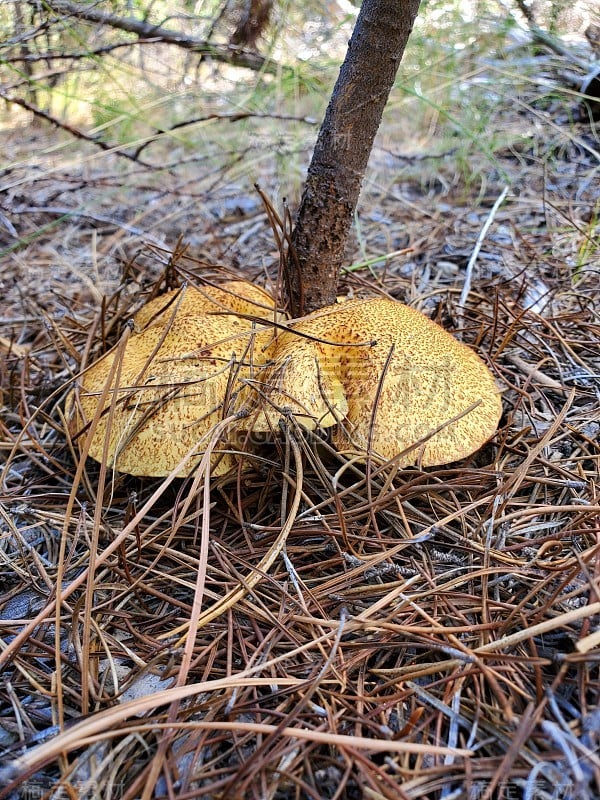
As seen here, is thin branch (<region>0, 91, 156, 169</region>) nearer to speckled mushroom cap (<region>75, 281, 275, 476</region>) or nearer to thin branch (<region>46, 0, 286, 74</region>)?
thin branch (<region>46, 0, 286, 74</region>)

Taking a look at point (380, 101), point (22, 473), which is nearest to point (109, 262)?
point (22, 473)

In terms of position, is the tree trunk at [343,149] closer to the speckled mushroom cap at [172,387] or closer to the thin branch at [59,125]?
the speckled mushroom cap at [172,387]

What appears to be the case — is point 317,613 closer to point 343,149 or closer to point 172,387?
point 172,387

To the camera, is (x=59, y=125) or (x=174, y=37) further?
(x=174, y=37)

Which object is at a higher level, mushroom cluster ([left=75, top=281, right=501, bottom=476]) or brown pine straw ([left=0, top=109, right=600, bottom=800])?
mushroom cluster ([left=75, top=281, right=501, bottom=476])

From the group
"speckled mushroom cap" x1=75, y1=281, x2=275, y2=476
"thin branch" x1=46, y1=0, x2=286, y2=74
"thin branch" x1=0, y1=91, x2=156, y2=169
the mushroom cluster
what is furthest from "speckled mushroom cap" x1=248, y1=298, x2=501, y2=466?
"thin branch" x1=46, y1=0, x2=286, y2=74

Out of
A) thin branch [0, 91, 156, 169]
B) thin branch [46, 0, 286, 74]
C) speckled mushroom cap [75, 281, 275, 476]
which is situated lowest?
speckled mushroom cap [75, 281, 275, 476]

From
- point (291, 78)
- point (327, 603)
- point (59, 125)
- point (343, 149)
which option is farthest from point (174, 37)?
point (327, 603)
